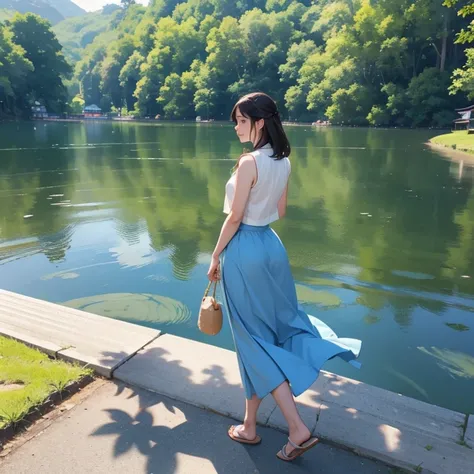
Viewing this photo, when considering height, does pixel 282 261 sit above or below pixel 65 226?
above

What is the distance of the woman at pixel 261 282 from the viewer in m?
2.64

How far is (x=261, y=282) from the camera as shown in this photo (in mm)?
2727

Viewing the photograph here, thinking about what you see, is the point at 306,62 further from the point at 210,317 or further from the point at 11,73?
the point at 210,317

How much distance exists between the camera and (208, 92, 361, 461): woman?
2643 mm

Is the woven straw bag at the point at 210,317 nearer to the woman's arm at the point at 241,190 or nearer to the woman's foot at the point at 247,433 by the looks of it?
the woman's arm at the point at 241,190

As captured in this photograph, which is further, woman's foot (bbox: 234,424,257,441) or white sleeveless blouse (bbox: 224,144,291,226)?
woman's foot (bbox: 234,424,257,441)

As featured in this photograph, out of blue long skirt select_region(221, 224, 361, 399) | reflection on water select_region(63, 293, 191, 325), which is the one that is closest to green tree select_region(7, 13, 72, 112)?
reflection on water select_region(63, 293, 191, 325)

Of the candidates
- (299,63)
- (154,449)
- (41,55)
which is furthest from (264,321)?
(41,55)

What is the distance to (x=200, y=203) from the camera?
38.8ft

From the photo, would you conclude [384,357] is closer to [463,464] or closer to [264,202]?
[463,464]

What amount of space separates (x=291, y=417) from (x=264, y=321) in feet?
1.82

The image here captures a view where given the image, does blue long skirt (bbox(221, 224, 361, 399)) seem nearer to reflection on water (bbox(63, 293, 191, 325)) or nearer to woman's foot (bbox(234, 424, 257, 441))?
woman's foot (bbox(234, 424, 257, 441))

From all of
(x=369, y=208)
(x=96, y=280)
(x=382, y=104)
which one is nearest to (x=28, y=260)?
(x=96, y=280)

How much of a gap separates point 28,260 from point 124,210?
151 inches
